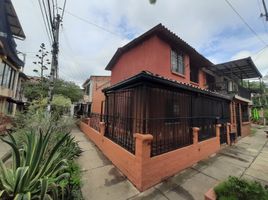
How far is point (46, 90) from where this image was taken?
1852 centimetres

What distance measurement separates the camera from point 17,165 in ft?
10.6

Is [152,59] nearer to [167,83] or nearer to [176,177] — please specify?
[167,83]

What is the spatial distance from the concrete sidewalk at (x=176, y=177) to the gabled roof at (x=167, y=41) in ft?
22.2

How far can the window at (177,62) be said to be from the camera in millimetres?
9609

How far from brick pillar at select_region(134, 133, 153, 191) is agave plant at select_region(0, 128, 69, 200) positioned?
185 cm

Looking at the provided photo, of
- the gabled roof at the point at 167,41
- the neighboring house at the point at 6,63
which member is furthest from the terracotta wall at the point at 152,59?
the neighboring house at the point at 6,63

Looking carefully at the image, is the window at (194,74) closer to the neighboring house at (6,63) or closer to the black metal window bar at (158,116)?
the black metal window bar at (158,116)

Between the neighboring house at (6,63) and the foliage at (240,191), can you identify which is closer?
the foliage at (240,191)

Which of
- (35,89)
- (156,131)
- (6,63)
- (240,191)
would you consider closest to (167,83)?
(156,131)

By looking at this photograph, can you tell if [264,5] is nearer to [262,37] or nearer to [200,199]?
[262,37]

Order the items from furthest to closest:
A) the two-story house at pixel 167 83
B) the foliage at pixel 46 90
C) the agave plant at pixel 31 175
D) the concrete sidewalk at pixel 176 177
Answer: the foliage at pixel 46 90 → the two-story house at pixel 167 83 → the concrete sidewalk at pixel 176 177 → the agave plant at pixel 31 175

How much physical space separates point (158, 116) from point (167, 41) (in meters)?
5.03

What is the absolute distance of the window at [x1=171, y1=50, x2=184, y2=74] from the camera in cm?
961

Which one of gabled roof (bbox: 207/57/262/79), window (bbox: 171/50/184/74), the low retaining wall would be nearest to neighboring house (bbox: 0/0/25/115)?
the low retaining wall
